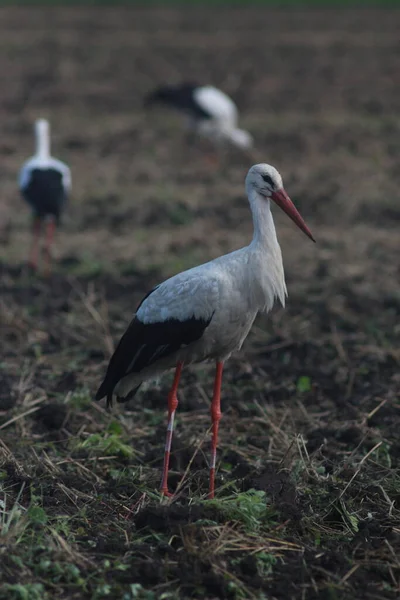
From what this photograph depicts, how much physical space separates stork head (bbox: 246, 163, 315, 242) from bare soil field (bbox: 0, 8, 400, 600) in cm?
112

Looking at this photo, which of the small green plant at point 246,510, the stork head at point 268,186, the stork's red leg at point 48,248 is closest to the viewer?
the small green plant at point 246,510

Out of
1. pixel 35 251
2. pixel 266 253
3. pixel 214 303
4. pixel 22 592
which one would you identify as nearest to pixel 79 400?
pixel 214 303

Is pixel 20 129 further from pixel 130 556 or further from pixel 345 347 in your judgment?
pixel 130 556

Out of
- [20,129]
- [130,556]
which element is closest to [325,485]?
[130,556]

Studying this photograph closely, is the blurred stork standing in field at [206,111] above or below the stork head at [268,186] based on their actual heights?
above

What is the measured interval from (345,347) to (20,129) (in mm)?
9632

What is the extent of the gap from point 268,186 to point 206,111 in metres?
9.91

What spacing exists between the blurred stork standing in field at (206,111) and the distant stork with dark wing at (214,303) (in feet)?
29.9

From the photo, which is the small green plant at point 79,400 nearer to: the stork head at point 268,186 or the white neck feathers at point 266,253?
the white neck feathers at point 266,253

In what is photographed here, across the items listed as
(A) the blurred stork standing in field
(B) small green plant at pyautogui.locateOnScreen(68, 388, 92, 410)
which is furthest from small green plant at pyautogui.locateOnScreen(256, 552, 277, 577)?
(A) the blurred stork standing in field

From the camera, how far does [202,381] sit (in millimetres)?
6621

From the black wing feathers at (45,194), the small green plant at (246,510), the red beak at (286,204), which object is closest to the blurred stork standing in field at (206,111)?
the black wing feathers at (45,194)

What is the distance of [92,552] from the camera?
420 cm

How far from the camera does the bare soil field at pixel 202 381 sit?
4145 mm
